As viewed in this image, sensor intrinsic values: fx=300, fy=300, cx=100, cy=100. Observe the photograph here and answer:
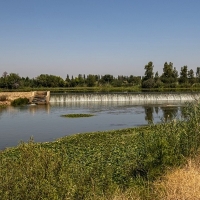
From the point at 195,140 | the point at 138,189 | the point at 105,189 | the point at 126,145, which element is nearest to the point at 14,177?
the point at 105,189

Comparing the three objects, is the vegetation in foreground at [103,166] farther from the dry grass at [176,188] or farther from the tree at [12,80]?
the tree at [12,80]

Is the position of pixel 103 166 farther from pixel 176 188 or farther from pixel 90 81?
pixel 90 81

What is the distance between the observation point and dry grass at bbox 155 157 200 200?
5858 millimetres

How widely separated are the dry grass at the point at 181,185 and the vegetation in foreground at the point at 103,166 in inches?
7.2

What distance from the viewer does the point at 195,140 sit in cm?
842

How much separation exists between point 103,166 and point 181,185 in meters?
4.28

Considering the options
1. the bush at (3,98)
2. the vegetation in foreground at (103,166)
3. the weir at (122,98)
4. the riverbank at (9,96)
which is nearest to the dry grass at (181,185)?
the vegetation in foreground at (103,166)

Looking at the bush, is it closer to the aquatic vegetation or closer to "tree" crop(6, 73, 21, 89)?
the aquatic vegetation

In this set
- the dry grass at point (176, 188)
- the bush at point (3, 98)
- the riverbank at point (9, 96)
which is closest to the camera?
the dry grass at point (176, 188)

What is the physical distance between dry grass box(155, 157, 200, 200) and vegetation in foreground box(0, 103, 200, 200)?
183 millimetres

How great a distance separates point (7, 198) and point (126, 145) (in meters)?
9.17

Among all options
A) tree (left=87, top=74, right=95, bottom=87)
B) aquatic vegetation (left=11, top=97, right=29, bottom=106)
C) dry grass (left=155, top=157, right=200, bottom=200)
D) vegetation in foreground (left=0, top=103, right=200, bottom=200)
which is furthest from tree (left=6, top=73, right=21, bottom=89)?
dry grass (left=155, top=157, right=200, bottom=200)

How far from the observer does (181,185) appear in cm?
623

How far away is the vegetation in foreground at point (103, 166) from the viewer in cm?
501
